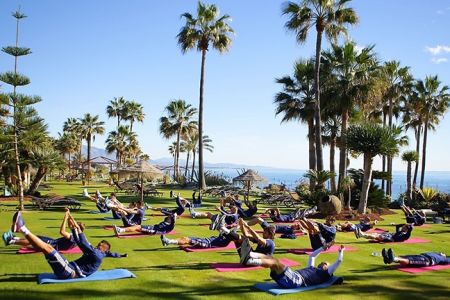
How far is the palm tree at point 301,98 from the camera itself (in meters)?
30.7

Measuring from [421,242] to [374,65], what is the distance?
14.2 metres

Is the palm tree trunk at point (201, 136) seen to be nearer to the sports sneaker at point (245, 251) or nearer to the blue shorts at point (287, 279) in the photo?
the sports sneaker at point (245, 251)

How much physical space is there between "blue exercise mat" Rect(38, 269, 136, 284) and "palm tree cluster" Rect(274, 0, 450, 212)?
15819 millimetres

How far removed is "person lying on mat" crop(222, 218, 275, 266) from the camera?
7984 mm

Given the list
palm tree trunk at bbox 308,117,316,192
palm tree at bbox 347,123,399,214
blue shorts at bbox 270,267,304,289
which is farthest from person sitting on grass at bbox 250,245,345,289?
palm tree trunk at bbox 308,117,316,192

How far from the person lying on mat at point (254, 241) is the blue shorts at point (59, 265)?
11.3 ft

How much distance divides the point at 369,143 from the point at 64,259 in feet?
55.7

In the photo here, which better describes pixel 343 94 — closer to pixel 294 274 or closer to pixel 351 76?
pixel 351 76

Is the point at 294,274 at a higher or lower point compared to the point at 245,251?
lower

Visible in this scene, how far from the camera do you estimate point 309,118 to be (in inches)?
1209

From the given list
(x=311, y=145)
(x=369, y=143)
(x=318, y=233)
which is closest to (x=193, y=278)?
(x=318, y=233)

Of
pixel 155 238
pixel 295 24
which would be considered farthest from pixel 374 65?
pixel 155 238

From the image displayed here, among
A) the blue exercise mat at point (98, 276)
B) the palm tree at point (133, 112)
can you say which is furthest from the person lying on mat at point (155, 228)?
the palm tree at point (133, 112)

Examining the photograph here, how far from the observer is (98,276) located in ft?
27.9
